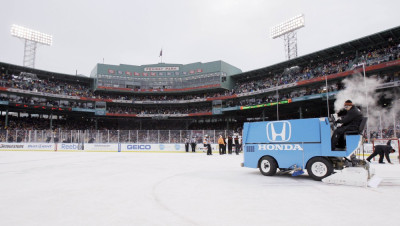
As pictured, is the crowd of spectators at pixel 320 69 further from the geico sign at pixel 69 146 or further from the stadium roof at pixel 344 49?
the geico sign at pixel 69 146

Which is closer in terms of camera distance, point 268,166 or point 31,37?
point 268,166

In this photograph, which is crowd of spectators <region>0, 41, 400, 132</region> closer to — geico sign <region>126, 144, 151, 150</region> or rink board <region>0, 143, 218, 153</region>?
rink board <region>0, 143, 218, 153</region>

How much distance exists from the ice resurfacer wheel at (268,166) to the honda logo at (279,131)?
2.26 feet

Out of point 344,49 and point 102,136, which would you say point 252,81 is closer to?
point 344,49

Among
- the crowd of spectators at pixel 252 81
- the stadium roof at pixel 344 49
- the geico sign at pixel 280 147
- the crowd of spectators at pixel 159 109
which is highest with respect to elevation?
the stadium roof at pixel 344 49

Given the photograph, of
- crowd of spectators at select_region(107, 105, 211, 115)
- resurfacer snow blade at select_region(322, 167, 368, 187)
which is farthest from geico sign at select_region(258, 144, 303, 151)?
crowd of spectators at select_region(107, 105, 211, 115)

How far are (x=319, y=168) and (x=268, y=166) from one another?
5.42 ft

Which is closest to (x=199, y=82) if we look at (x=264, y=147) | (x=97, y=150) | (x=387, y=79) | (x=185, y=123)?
(x=185, y=123)

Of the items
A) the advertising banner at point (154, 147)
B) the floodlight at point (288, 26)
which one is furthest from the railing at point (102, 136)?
the floodlight at point (288, 26)

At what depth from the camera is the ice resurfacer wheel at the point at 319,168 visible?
7.06 m

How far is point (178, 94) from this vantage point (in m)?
56.5

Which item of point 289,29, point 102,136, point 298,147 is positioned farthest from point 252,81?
point 298,147

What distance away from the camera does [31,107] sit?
137ft

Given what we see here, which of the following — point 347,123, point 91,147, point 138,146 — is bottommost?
point 91,147
